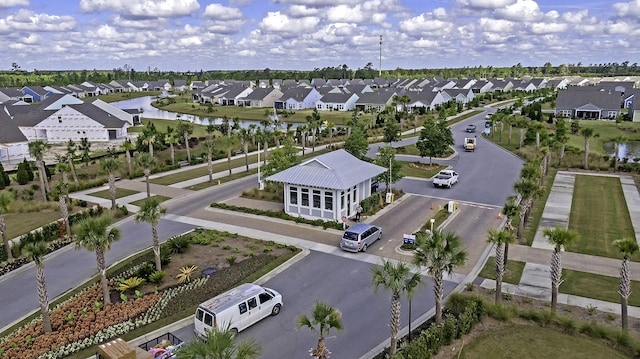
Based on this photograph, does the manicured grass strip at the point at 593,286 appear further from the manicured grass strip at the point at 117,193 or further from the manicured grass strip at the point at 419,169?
the manicured grass strip at the point at 117,193

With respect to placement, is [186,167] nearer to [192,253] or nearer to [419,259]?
[192,253]

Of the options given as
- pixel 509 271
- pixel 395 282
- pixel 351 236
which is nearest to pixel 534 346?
pixel 395 282

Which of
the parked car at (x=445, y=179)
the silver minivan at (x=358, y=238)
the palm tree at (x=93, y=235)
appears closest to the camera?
the palm tree at (x=93, y=235)

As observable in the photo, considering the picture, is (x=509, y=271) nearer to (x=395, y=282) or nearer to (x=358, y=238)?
(x=358, y=238)

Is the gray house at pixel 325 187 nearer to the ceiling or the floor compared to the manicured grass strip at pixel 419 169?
nearer to the ceiling

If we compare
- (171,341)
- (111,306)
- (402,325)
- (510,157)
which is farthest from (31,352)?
(510,157)

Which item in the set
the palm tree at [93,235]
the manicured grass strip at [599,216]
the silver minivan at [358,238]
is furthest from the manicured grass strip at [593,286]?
the palm tree at [93,235]
